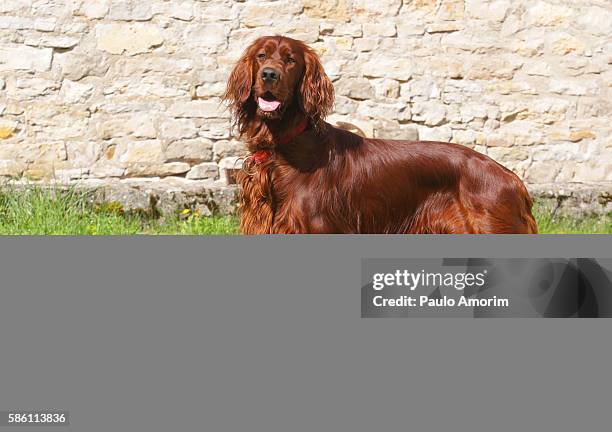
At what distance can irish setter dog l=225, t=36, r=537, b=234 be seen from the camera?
3.71 metres

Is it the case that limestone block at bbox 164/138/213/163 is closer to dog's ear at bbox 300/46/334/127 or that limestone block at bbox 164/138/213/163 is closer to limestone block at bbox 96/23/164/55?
limestone block at bbox 96/23/164/55

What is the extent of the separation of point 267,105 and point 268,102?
2cm

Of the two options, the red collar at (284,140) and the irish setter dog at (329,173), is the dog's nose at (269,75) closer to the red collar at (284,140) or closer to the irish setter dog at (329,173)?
the irish setter dog at (329,173)

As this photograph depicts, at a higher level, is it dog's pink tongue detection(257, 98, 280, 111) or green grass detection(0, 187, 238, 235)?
dog's pink tongue detection(257, 98, 280, 111)

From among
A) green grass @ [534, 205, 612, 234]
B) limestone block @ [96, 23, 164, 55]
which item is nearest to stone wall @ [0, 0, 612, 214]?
limestone block @ [96, 23, 164, 55]

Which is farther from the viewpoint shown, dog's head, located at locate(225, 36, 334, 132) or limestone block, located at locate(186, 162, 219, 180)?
limestone block, located at locate(186, 162, 219, 180)

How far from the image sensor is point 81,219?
5.34 metres

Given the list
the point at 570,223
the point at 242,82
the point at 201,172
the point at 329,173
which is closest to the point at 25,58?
the point at 201,172

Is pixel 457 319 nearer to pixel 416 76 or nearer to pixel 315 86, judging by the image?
pixel 315 86

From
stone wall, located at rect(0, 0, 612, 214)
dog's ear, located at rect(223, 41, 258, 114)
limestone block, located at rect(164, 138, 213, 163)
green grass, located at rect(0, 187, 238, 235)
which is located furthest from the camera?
limestone block, located at rect(164, 138, 213, 163)

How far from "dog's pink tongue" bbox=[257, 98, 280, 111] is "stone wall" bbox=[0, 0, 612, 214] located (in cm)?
245

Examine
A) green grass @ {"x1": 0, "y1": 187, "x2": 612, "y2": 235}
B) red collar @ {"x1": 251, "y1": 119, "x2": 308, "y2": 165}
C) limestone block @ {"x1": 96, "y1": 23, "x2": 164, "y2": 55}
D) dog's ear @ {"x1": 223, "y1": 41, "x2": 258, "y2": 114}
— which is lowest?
green grass @ {"x1": 0, "y1": 187, "x2": 612, "y2": 235}

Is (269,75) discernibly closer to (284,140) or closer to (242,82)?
(242,82)

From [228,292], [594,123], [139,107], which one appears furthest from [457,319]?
[594,123]
